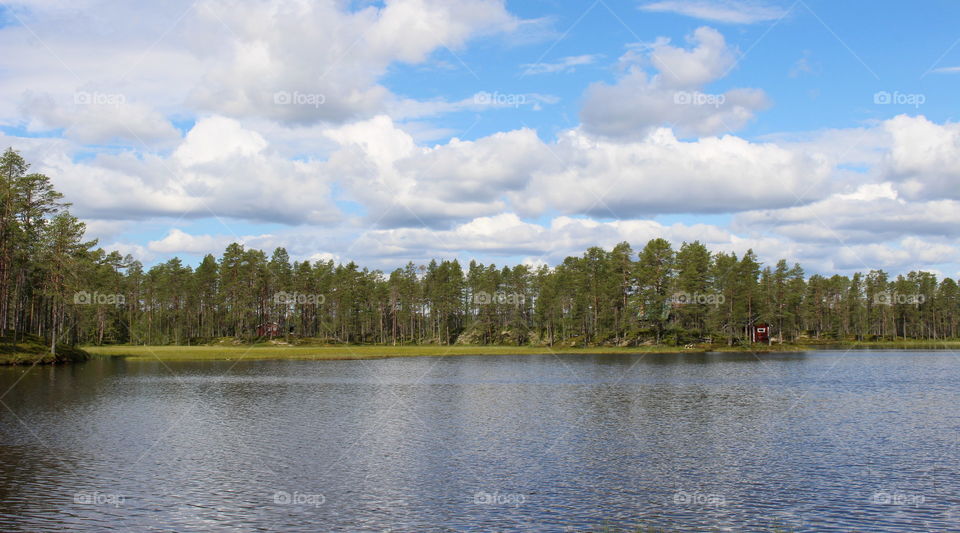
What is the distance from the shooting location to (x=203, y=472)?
32.6 metres

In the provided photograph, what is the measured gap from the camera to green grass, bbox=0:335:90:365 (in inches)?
3625

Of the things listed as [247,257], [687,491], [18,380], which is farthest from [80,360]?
[687,491]

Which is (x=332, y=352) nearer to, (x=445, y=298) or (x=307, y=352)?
(x=307, y=352)

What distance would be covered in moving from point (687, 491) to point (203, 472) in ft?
73.0

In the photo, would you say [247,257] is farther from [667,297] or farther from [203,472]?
[203,472]

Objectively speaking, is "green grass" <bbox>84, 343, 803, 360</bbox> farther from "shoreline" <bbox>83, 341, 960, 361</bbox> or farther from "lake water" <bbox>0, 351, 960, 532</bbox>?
"lake water" <bbox>0, 351, 960, 532</bbox>

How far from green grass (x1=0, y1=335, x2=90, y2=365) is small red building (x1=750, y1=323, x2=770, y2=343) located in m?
139

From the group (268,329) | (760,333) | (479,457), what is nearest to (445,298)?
(268,329)

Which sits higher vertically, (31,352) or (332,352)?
(31,352)

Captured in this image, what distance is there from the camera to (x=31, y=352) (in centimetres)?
9638

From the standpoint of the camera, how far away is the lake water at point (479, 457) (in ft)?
83.3

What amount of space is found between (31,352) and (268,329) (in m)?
89.6

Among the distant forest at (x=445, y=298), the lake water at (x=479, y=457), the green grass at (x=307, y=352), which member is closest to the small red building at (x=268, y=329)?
the distant forest at (x=445, y=298)

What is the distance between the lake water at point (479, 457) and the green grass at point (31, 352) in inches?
1184
